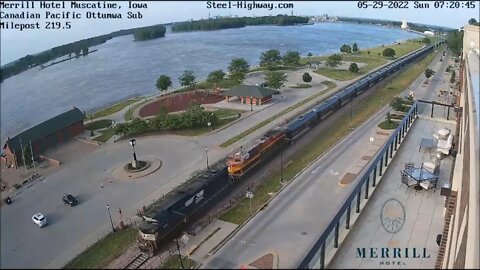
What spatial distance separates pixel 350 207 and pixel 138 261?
29.2 feet

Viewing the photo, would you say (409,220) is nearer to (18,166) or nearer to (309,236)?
(309,236)

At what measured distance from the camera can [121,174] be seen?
76.2ft

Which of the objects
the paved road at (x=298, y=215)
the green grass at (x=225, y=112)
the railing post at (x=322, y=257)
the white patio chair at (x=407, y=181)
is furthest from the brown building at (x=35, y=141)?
the green grass at (x=225, y=112)

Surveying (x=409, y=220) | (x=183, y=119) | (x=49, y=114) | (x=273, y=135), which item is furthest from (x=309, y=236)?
(x=183, y=119)

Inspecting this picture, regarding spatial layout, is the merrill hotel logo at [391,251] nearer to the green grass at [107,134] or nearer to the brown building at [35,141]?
the brown building at [35,141]

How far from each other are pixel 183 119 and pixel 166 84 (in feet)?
45.5

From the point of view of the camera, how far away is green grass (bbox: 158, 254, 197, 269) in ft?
51.9

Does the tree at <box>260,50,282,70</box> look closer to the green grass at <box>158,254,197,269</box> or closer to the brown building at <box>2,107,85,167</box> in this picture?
the green grass at <box>158,254,197,269</box>

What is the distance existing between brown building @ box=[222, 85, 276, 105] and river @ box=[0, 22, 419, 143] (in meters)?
9.46

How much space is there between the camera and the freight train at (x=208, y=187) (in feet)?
54.7

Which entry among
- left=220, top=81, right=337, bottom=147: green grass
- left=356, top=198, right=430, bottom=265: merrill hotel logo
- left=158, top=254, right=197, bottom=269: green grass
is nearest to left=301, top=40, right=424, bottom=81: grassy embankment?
left=220, top=81, right=337, bottom=147: green grass

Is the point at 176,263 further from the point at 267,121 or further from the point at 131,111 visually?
the point at 131,111

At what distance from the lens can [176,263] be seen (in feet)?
53.7

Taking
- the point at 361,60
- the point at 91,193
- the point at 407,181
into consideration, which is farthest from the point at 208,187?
the point at 361,60
